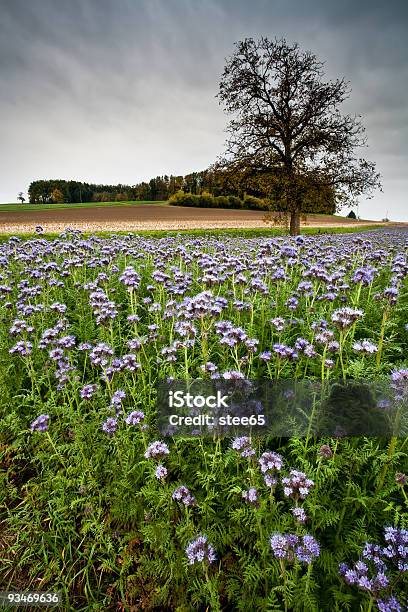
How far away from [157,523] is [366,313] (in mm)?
4387

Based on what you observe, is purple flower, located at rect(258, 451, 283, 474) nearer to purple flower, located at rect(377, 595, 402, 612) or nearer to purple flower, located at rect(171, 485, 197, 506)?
purple flower, located at rect(171, 485, 197, 506)

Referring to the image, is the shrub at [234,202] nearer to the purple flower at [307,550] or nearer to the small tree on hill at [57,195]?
the small tree on hill at [57,195]

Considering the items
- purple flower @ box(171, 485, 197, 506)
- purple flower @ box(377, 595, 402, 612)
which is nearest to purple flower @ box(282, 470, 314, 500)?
purple flower @ box(377, 595, 402, 612)

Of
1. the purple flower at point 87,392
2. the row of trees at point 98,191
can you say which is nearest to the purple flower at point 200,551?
the purple flower at point 87,392

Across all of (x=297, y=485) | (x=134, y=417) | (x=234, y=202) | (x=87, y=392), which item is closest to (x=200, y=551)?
(x=297, y=485)

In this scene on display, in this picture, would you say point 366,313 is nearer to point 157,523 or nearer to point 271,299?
point 271,299

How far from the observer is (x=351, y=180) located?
26297 millimetres

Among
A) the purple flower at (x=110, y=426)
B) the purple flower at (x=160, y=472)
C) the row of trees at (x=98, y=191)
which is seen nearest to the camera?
the purple flower at (x=160, y=472)

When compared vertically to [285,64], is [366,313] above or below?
below

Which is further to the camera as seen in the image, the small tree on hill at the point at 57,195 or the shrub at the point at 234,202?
the small tree on hill at the point at 57,195

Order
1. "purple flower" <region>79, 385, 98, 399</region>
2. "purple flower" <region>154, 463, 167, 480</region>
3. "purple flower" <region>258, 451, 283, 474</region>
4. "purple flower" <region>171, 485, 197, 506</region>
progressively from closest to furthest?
"purple flower" <region>258, 451, 283, 474</region>
"purple flower" <region>171, 485, 197, 506</region>
"purple flower" <region>154, 463, 167, 480</region>
"purple flower" <region>79, 385, 98, 399</region>

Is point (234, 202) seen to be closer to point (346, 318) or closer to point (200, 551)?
point (346, 318)

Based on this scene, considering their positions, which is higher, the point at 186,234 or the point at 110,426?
the point at 186,234

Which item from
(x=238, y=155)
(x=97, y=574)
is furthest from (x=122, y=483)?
(x=238, y=155)
